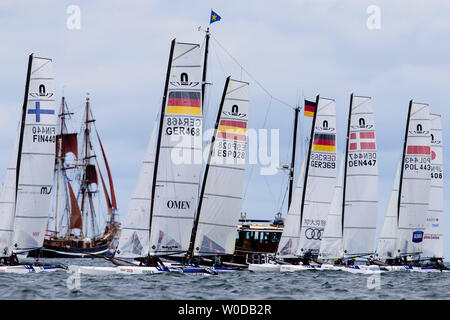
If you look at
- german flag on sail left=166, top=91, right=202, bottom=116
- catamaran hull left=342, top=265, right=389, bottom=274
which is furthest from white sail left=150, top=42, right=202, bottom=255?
catamaran hull left=342, top=265, right=389, bottom=274

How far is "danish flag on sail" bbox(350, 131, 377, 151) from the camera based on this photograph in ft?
153

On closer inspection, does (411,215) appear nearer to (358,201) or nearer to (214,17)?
(358,201)

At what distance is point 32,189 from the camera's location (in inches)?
1425

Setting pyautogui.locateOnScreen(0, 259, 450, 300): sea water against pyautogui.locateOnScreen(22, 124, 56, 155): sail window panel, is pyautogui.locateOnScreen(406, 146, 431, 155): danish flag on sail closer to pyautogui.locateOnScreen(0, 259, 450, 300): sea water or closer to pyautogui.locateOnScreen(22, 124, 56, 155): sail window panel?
pyautogui.locateOnScreen(0, 259, 450, 300): sea water

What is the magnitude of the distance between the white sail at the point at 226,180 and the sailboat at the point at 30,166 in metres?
7.33

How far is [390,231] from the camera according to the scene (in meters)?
49.5

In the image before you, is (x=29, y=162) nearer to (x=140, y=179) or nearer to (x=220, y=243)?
(x=140, y=179)

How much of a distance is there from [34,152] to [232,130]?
9.73m

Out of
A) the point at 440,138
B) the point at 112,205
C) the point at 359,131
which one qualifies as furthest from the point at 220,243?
the point at 112,205

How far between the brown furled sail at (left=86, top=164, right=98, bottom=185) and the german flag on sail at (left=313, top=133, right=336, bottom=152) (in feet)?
173

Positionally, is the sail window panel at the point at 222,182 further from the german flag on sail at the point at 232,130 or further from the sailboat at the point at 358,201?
the sailboat at the point at 358,201

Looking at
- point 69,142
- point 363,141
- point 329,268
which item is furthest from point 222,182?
point 69,142

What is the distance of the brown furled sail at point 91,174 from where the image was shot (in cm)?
9481

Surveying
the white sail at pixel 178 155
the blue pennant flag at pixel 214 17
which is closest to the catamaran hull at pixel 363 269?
the white sail at pixel 178 155
